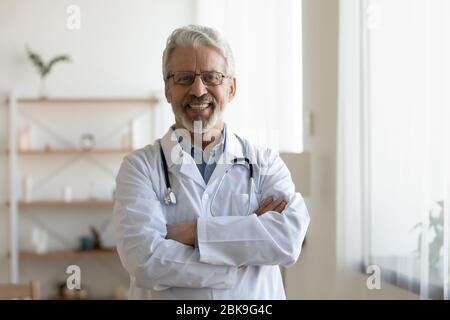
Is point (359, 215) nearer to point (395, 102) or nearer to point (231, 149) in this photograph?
point (395, 102)

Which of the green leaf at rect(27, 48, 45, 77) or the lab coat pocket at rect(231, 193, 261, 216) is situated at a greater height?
the green leaf at rect(27, 48, 45, 77)

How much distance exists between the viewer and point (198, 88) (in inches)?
67.0

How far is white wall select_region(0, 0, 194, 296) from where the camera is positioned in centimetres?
594

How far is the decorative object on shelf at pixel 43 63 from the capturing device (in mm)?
5801

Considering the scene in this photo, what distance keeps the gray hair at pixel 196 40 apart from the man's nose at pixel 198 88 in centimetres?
7

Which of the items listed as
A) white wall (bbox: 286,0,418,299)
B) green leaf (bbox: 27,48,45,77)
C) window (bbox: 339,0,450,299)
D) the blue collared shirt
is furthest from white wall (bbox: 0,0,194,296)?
the blue collared shirt

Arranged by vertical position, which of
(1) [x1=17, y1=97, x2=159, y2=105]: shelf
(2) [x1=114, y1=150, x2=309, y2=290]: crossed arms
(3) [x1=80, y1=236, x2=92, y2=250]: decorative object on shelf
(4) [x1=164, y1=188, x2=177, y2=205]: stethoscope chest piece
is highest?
(1) [x1=17, y1=97, x2=159, y2=105]: shelf

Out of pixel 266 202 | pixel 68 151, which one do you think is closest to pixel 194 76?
pixel 266 202

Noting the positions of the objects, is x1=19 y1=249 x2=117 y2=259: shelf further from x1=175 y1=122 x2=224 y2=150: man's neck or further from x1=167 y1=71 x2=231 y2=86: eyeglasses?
x1=167 y1=71 x2=231 y2=86: eyeglasses

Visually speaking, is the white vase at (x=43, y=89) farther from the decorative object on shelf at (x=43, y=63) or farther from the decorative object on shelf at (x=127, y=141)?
the decorative object on shelf at (x=127, y=141)

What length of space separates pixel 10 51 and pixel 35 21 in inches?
12.0

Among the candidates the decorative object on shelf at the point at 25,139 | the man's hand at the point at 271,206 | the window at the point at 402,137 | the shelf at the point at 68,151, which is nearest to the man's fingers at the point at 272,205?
the man's hand at the point at 271,206

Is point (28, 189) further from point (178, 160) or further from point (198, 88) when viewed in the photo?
point (198, 88)

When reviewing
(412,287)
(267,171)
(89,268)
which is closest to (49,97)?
(89,268)
